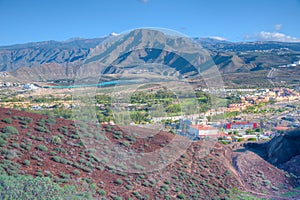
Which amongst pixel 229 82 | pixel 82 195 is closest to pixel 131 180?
pixel 82 195

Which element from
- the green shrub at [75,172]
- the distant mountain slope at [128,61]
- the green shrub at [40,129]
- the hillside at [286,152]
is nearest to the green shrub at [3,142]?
the green shrub at [40,129]

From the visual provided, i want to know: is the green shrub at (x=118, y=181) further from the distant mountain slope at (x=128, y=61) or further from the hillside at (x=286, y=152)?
the hillside at (x=286, y=152)

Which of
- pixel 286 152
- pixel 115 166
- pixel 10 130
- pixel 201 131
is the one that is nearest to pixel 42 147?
pixel 10 130

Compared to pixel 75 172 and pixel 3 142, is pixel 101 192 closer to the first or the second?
pixel 75 172

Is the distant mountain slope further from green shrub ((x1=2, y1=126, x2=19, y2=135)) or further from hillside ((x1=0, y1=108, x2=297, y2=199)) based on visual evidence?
green shrub ((x1=2, y1=126, x2=19, y2=135))

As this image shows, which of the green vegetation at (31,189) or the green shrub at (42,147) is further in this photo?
the green shrub at (42,147)

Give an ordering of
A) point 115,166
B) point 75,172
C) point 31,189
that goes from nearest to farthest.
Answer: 1. point 31,189
2. point 75,172
3. point 115,166

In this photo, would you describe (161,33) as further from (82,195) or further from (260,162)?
(260,162)

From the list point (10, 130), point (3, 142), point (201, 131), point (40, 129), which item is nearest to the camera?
point (3, 142)

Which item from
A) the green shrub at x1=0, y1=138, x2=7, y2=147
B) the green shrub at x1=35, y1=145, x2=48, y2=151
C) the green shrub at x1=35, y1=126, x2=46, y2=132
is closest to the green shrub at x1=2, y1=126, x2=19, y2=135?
the green shrub at x1=0, y1=138, x2=7, y2=147

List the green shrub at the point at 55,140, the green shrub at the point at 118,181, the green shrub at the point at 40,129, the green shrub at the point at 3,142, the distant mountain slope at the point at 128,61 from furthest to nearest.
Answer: the green shrub at the point at 40,129, the green shrub at the point at 55,140, the distant mountain slope at the point at 128,61, the green shrub at the point at 118,181, the green shrub at the point at 3,142
